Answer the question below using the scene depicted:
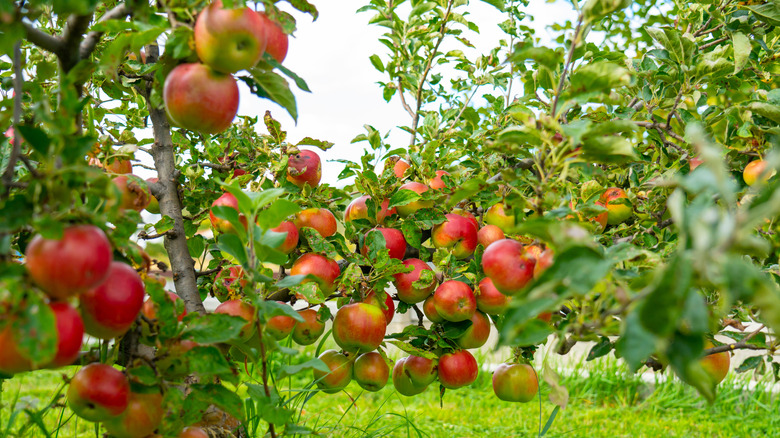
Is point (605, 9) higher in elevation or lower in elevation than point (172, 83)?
higher

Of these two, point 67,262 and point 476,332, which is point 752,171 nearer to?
point 476,332

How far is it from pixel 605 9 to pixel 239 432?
A: 43.9 inches

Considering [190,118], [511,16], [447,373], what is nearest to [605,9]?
[190,118]

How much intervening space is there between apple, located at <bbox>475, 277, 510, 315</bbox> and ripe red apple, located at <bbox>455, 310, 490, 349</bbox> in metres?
0.06

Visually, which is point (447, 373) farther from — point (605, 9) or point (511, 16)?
point (511, 16)

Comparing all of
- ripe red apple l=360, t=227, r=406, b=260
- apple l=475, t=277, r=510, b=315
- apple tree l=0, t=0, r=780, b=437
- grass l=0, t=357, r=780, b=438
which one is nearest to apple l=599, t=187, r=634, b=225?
apple tree l=0, t=0, r=780, b=437

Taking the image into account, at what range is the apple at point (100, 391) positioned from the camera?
725 mm

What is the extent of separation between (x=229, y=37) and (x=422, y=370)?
872 mm

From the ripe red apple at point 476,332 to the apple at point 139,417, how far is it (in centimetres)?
66

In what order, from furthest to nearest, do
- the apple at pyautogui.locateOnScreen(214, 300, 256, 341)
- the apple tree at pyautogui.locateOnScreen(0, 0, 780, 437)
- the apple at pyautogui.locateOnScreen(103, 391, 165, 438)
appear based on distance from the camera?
the apple at pyautogui.locateOnScreen(214, 300, 256, 341) → the apple at pyautogui.locateOnScreen(103, 391, 165, 438) → the apple tree at pyautogui.locateOnScreen(0, 0, 780, 437)

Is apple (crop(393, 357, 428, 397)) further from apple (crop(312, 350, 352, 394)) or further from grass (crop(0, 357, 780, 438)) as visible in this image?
grass (crop(0, 357, 780, 438))

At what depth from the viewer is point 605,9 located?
2.53 feet

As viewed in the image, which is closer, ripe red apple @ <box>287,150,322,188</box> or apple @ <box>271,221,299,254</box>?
apple @ <box>271,221,299,254</box>

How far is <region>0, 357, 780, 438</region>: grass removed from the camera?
2318 mm
